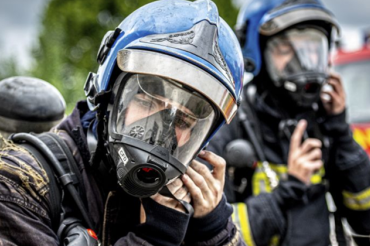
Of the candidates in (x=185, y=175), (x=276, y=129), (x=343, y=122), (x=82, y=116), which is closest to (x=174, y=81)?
(x=185, y=175)

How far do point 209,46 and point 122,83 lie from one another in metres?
0.35

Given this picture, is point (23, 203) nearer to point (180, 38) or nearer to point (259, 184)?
point (180, 38)

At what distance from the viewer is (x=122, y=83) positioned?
6.68 feet

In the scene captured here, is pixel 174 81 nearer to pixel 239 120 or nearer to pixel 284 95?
pixel 239 120

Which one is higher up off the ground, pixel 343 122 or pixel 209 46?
pixel 209 46

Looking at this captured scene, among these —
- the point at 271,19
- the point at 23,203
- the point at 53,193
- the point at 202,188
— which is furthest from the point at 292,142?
the point at 23,203

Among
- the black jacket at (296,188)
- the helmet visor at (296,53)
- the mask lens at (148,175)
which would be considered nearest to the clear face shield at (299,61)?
the helmet visor at (296,53)

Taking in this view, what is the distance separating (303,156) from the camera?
3031mm

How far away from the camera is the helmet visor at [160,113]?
1.91 meters

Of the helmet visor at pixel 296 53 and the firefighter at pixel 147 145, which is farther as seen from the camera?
the helmet visor at pixel 296 53

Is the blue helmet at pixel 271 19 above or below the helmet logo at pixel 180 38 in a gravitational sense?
below

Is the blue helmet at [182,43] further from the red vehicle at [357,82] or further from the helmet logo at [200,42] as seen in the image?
the red vehicle at [357,82]

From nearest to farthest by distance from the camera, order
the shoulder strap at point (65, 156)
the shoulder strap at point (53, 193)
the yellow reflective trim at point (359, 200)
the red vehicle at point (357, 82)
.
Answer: the shoulder strap at point (53, 193)
the shoulder strap at point (65, 156)
the yellow reflective trim at point (359, 200)
the red vehicle at point (357, 82)

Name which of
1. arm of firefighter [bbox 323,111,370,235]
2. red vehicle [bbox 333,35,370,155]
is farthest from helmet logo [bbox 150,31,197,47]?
red vehicle [bbox 333,35,370,155]
